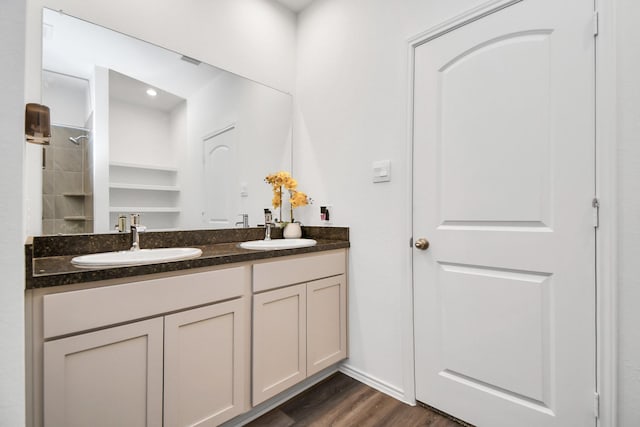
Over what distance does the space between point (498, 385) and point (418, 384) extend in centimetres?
41

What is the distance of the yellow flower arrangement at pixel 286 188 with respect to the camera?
219 centimetres

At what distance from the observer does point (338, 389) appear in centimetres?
182

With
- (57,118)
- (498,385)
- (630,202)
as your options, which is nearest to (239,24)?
(57,118)

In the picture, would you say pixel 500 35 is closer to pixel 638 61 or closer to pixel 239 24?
pixel 638 61

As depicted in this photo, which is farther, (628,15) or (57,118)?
(57,118)

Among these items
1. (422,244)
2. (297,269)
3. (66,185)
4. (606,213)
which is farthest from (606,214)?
(66,185)

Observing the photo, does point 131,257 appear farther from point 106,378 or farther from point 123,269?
point 106,378

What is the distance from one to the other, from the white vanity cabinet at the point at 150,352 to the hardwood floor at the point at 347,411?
25cm

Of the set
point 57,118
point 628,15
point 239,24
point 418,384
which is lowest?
point 418,384

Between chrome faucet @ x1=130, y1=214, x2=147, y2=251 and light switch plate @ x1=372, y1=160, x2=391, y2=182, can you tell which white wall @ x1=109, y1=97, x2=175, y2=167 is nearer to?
chrome faucet @ x1=130, y1=214, x2=147, y2=251

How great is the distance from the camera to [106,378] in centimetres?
107

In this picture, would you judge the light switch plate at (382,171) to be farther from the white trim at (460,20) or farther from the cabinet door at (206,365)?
the cabinet door at (206,365)

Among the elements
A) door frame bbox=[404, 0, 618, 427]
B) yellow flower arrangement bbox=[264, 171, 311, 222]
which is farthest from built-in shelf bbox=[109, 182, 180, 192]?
door frame bbox=[404, 0, 618, 427]

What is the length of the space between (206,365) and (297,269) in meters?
0.62
